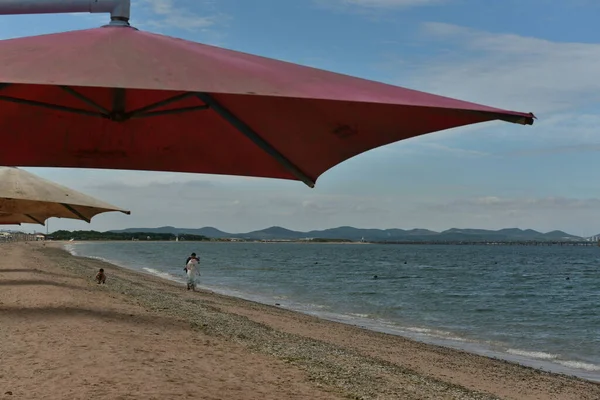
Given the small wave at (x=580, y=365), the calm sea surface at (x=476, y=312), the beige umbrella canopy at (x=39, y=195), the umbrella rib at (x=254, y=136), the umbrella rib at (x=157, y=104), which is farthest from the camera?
the calm sea surface at (x=476, y=312)

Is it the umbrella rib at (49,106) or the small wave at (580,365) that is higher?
the umbrella rib at (49,106)

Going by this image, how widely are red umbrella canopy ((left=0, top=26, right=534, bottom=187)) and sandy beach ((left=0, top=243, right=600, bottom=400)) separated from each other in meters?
2.92

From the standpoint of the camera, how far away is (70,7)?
3145 millimetres

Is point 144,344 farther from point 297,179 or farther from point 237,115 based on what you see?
point 237,115

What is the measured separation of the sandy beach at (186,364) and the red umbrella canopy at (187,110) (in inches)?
115

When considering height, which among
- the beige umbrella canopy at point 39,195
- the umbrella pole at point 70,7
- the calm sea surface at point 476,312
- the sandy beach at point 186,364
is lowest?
the calm sea surface at point 476,312

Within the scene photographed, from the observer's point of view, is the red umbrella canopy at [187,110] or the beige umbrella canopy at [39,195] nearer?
the red umbrella canopy at [187,110]

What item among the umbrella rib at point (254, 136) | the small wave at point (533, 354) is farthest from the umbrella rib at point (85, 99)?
the small wave at point (533, 354)

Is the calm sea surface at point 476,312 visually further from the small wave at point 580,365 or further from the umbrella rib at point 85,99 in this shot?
the umbrella rib at point 85,99

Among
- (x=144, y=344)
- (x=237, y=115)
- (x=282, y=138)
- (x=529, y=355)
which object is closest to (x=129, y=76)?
(x=237, y=115)

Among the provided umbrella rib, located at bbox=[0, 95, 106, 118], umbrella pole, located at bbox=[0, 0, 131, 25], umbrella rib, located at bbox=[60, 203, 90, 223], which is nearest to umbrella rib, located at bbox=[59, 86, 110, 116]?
umbrella rib, located at bbox=[0, 95, 106, 118]

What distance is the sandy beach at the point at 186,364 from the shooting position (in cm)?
652

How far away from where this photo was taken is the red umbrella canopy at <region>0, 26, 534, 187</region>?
2.20 m

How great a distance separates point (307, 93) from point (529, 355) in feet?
58.1
